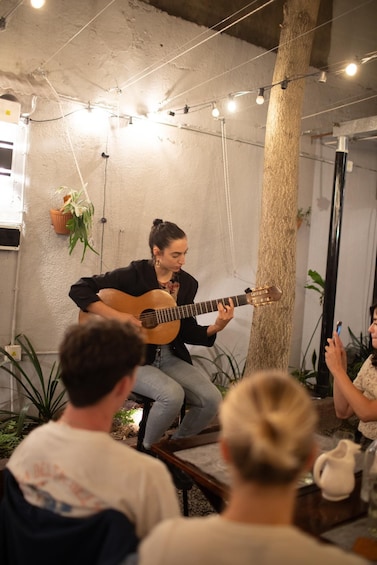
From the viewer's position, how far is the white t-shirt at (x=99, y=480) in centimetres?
104

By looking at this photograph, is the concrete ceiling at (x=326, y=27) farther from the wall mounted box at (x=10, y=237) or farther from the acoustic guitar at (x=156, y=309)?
the acoustic guitar at (x=156, y=309)

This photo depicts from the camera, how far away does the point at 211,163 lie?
4523mm

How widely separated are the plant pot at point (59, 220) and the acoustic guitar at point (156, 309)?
902 millimetres

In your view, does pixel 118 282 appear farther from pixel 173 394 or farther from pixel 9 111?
pixel 9 111

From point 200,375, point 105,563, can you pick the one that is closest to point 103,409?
point 105,563

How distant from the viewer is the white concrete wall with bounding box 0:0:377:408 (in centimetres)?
366

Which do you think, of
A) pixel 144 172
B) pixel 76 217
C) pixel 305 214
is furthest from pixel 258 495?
pixel 305 214

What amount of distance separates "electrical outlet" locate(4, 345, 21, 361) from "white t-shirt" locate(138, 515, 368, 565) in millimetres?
2998

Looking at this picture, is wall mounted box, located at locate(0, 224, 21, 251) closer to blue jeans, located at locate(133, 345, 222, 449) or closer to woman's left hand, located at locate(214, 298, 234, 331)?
blue jeans, located at locate(133, 345, 222, 449)

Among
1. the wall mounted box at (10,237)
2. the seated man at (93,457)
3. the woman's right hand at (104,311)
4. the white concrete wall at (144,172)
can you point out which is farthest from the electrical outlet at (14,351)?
the seated man at (93,457)

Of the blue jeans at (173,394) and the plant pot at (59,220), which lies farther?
the plant pot at (59,220)

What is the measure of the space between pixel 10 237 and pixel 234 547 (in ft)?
10.4

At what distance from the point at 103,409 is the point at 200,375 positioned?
1.69 m

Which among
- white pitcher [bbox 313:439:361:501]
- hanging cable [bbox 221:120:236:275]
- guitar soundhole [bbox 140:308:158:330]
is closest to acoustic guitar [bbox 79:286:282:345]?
guitar soundhole [bbox 140:308:158:330]
